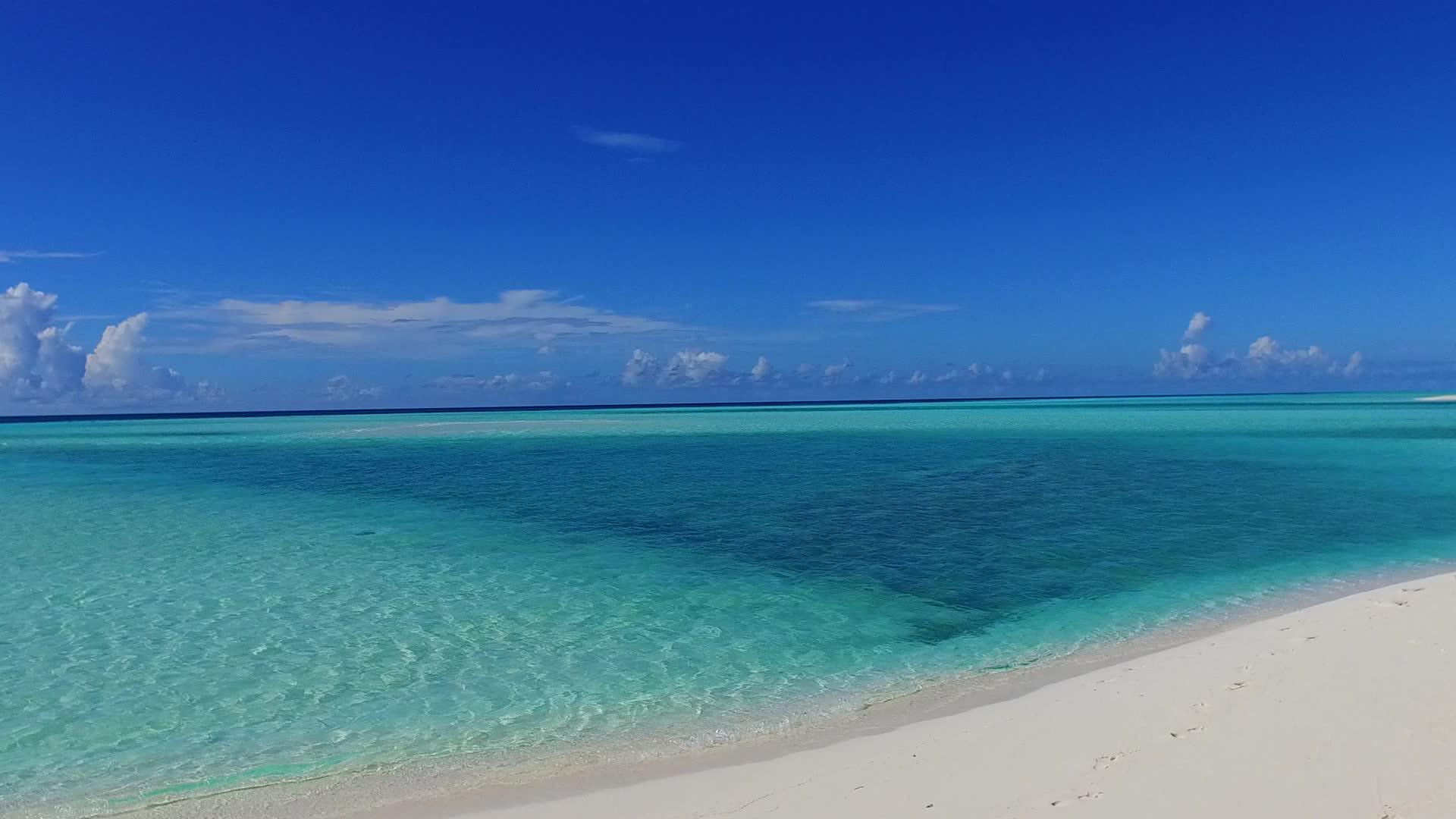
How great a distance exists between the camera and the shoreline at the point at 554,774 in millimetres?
5504

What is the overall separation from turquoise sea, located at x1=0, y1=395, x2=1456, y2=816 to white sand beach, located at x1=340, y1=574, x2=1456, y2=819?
116 cm

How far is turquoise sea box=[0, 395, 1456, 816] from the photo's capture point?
687cm

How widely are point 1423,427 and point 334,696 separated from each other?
6050cm

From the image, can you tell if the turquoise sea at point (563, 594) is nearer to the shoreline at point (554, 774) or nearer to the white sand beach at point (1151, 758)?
the shoreline at point (554, 774)

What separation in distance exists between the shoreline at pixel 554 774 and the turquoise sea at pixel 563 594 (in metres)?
0.23

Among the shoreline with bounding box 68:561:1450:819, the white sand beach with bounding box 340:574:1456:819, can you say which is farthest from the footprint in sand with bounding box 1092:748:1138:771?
the shoreline with bounding box 68:561:1450:819

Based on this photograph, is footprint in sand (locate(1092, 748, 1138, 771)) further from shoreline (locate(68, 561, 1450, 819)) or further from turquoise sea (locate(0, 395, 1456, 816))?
turquoise sea (locate(0, 395, 1456, 816))

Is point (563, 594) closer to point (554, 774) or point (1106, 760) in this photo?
point (554, 774)

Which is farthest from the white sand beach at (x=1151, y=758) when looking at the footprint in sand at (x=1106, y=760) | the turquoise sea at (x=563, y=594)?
the turquoise sea at (x=563, y=594)

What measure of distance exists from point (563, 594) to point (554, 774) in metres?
5.36

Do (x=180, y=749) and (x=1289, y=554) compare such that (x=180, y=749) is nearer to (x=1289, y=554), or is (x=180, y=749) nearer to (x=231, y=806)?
(x=231, y=806)

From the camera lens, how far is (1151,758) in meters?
5.12

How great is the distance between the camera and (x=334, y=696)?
750 centimetres

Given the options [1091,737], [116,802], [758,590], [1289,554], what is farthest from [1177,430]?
[116,802]
